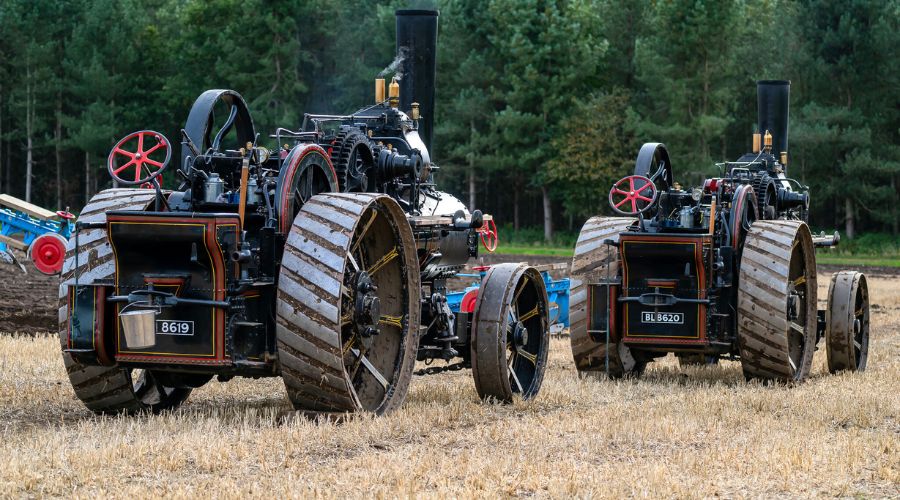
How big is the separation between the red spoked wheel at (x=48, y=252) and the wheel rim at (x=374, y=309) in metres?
9.91

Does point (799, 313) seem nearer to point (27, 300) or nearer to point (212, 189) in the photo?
point (212, 189)

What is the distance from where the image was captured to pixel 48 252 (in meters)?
18.4

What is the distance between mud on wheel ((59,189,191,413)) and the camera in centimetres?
870

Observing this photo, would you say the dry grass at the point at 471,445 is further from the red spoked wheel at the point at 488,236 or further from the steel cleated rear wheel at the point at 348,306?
the red spoked wheel at the point at 488,236

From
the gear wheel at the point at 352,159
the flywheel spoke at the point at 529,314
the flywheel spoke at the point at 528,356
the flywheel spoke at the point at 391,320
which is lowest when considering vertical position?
the flywheel spoke at the point at 528,356

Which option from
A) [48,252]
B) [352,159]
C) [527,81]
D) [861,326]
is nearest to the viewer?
[352,159]

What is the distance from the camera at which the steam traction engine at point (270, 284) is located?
8273 mm

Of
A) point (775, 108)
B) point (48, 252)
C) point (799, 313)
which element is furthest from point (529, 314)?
point (48, 252)

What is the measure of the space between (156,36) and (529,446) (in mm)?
48026

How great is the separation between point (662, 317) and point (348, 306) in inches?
161

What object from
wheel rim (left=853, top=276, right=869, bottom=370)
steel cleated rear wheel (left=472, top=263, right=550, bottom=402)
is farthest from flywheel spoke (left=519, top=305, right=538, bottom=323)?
wheel rim (left=853, top=276, right=869, bottom=370)

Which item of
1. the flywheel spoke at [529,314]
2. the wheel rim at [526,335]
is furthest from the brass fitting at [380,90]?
the flywheel spoke at [529,314]

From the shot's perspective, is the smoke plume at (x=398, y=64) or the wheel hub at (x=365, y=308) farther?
the smoke plume at (x=398, y=64)

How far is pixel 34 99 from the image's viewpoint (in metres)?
48.3
